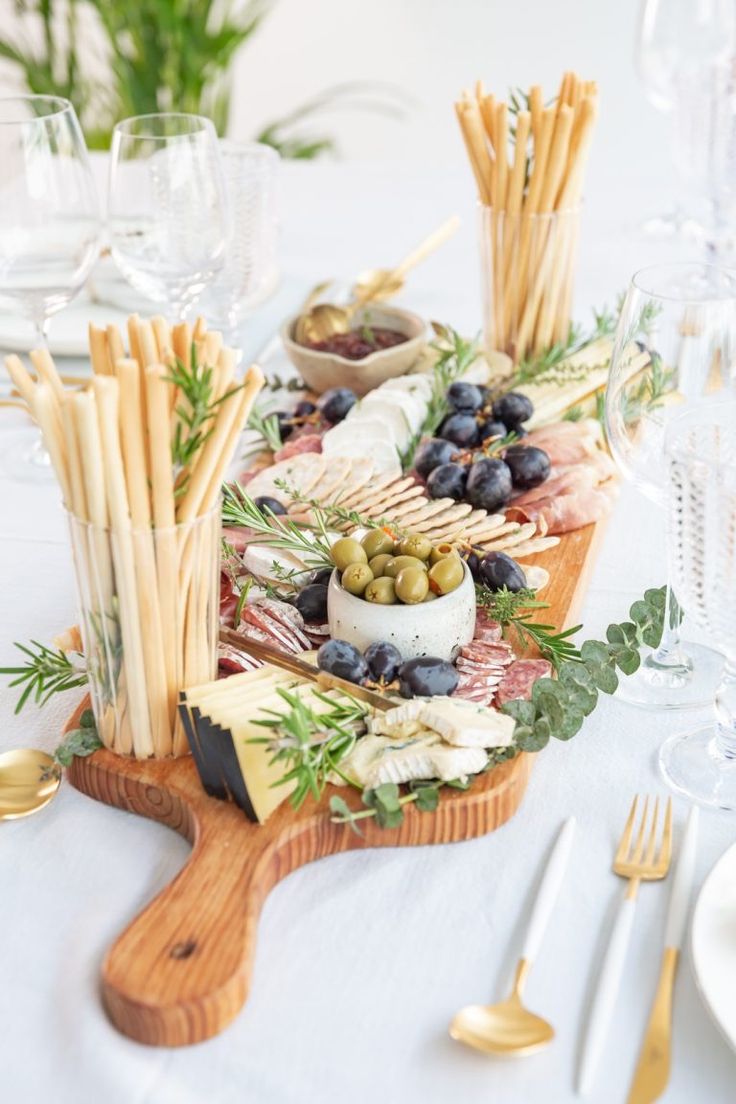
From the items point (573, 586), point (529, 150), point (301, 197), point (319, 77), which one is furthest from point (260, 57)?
point (573, 586)

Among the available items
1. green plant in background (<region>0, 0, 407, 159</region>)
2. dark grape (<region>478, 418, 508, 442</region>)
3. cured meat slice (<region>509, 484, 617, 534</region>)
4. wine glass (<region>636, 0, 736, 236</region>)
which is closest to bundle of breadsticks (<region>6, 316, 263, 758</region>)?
cured meat slice (<region>509, 484, 617, 534</region>)

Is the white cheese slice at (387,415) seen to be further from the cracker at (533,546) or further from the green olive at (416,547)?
the green olive at (416,547)

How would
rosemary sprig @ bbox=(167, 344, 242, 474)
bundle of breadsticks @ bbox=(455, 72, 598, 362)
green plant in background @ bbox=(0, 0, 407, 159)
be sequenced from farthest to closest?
green plant in background @ bbox=(0, 0, 407, 159) → bundle of breadsticks @ bbox=(455, 72, 598, 362) → rosemary sprig @ bbox=(167, 344, 242, 474)

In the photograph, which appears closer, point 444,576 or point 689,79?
point 444,576

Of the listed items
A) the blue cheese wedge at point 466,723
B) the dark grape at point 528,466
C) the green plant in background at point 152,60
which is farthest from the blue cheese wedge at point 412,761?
the green plant in background at point 152,60

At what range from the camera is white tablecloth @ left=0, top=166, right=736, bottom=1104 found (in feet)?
2.31

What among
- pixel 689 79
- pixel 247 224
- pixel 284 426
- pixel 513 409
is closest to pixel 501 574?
pixel 513 409

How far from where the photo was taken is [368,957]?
2.58 ft

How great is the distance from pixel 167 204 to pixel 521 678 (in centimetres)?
73

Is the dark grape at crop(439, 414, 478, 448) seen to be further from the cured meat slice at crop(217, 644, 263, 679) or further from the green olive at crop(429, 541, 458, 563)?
the cured meat slice at crop(217, 644, 263, 679)

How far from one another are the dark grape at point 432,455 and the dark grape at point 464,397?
0.30ft

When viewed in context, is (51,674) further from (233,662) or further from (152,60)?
(152,60)

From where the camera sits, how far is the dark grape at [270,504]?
124cm

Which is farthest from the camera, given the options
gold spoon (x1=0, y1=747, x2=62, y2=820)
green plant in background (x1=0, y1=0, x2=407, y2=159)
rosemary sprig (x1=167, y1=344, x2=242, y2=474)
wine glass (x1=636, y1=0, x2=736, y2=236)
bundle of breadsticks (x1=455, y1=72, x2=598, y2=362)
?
green plant in background (x1=0, y1=0, x2=407, y2=159)
